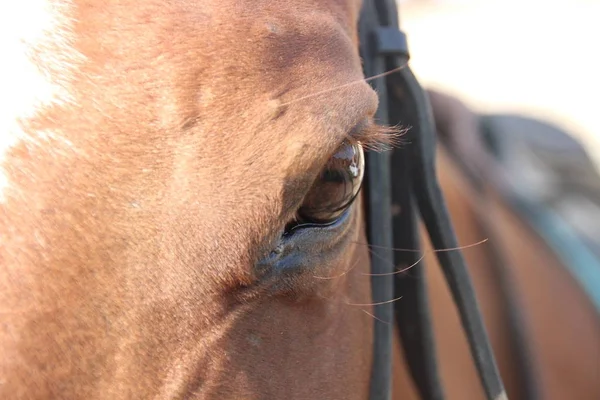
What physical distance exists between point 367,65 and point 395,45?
0.06 meters

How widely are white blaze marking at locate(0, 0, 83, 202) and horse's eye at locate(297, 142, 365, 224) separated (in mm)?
303

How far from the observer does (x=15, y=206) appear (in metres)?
0.67

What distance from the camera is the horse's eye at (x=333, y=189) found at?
799 mm

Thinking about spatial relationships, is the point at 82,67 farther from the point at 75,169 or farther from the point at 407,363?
the point at 407,363

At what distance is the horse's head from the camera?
664 millimetres

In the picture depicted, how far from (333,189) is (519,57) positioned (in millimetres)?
7302

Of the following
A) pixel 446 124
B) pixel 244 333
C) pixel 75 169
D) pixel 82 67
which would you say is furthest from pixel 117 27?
pixel 446 124

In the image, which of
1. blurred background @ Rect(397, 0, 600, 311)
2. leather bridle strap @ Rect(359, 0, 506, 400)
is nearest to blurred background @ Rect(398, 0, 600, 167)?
blurred background @ Rect(397, 0, 600, 311)

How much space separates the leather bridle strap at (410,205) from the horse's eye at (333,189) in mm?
171

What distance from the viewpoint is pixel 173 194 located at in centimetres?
69

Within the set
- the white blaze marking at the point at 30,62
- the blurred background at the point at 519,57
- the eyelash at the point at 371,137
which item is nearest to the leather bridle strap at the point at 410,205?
the eyelash at the point at 371,137

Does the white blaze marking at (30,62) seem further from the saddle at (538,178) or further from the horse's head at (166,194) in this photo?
the saddle at (538,178)

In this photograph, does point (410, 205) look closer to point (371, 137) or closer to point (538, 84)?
point (371, 137)

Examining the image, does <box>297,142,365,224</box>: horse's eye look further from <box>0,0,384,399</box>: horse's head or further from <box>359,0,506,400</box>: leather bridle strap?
<box>359,0,506,400</box>: leather bridle strap
